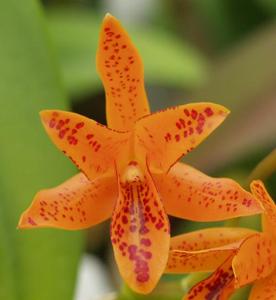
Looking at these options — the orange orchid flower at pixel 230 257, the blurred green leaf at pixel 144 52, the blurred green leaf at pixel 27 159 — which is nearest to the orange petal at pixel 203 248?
the orange orchid flower at pixel 230 257

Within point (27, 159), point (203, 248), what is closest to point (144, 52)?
point (27, 159)

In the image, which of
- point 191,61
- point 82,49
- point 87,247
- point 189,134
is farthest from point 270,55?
point 189,134

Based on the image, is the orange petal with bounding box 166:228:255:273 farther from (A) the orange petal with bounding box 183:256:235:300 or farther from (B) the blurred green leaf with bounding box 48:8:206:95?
(B) the blurred green leaf with bounding box 48:8:206:95

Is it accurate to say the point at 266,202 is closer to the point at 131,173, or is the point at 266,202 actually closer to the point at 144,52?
the point at 131,173

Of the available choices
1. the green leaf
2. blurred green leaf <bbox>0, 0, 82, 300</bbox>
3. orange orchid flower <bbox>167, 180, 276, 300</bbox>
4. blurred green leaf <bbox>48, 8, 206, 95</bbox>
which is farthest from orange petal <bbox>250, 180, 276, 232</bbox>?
blurred green leaf <bbox>48, 8, 206, 95</bbox>

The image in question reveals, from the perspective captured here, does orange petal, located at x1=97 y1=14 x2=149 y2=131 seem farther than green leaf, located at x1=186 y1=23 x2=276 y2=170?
No

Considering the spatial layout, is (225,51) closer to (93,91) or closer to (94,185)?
(93,91)

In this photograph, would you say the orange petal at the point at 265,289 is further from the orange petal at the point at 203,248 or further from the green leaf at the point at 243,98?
the green leaf at the point at 243,98
